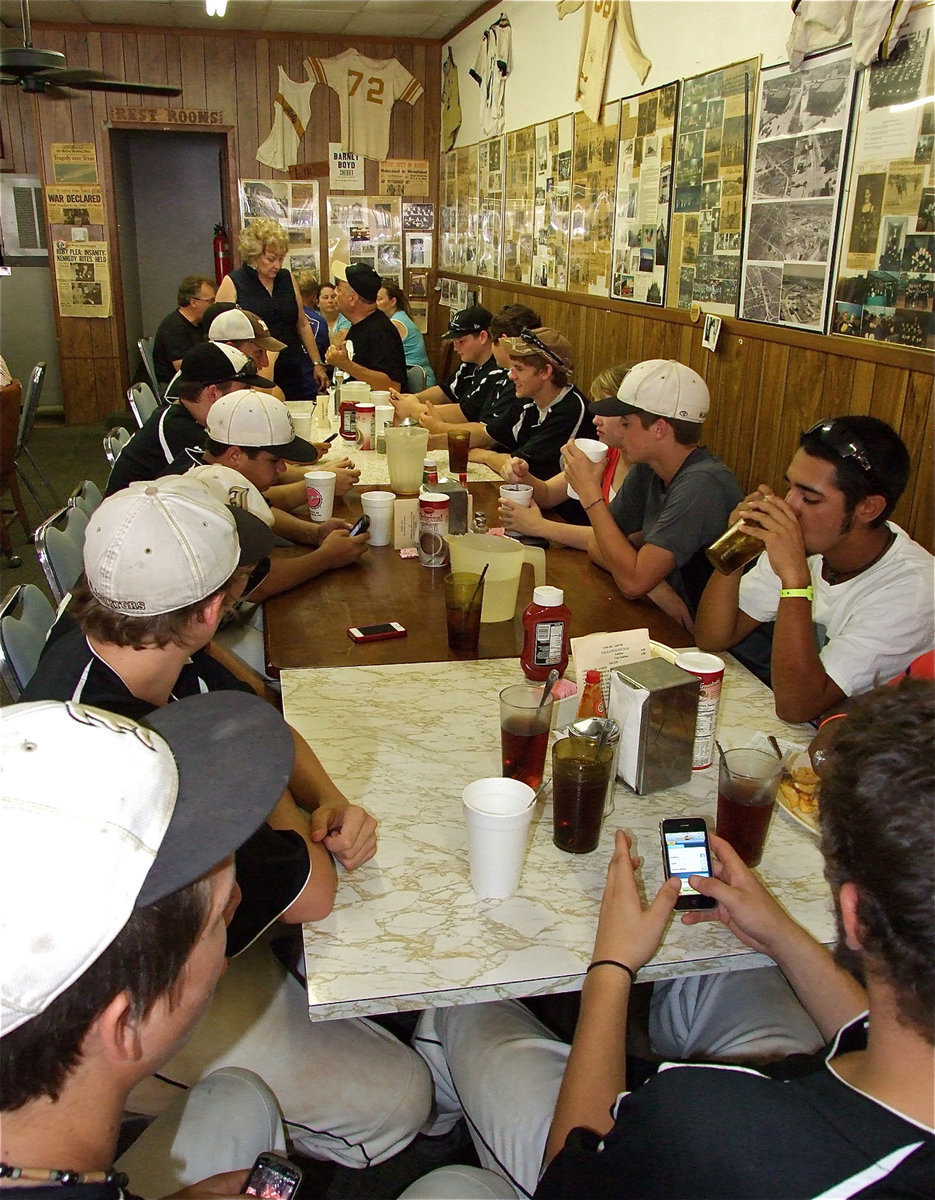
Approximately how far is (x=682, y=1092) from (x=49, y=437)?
799 centimetres

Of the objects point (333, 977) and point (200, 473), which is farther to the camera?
point (200, 473)

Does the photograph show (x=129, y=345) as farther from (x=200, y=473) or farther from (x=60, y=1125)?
(x=60, y=1125)

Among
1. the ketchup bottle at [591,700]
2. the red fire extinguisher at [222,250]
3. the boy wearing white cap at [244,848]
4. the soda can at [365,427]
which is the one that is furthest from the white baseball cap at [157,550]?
the red fire extinguisher at [222,250]

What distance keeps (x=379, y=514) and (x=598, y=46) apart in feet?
11.2

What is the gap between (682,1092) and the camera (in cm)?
81

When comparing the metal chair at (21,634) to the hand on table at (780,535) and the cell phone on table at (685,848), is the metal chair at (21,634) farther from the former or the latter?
the hand on table at (780,535)

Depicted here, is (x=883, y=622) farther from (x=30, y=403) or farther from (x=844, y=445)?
(x=30, y=403)

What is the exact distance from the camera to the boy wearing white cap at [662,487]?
231 centimetres

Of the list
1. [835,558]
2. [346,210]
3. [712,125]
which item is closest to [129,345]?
[346,210]

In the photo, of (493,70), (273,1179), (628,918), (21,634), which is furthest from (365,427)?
(493,70)

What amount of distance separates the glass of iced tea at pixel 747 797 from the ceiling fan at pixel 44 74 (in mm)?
4554

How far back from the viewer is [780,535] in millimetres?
1822

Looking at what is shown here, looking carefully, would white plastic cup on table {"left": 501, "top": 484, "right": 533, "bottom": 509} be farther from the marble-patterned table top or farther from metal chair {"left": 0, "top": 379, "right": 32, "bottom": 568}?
metal chair {"left": 0, "top": 379, "right": 32, "bottom": 568}

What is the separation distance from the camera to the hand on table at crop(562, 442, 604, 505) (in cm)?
251
